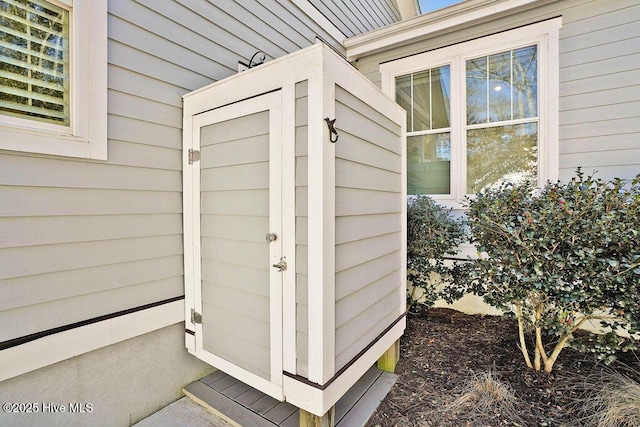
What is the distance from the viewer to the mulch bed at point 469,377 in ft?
6.57

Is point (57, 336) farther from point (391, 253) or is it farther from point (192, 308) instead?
point (391, 253)

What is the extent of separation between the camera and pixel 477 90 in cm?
380

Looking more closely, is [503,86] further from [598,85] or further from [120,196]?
[120,196]

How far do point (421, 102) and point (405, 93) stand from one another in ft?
0.94

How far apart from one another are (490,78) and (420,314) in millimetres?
3014

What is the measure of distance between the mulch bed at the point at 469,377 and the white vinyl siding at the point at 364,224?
0.50m

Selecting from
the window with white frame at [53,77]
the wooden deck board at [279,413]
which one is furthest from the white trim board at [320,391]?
the window with white frame at [53,77]

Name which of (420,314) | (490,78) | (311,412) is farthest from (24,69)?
(490,78)

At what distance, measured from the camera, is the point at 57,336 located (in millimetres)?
1763

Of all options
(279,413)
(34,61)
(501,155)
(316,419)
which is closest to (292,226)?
(316,419)

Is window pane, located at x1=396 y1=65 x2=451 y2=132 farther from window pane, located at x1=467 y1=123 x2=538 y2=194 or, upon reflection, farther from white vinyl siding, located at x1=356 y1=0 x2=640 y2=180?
white vinyl siding, located at x1=356 y1=0 x2=640 y2=180

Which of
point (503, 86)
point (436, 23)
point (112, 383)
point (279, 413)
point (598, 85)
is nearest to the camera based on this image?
point (112, 383)

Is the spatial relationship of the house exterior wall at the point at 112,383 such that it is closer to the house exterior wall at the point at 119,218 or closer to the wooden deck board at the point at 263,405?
the house exterior wall at the point at 119,218

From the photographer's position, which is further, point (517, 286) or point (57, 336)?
point (517, 286)
